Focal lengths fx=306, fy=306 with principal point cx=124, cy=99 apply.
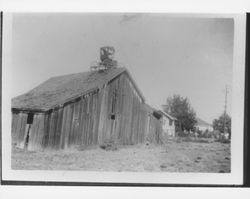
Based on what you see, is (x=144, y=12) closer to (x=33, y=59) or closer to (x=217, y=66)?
(x=217, y=66)

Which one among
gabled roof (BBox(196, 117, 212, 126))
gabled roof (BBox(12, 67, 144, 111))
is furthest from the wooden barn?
gabled roof (BBox(196, 117, 212, 126))

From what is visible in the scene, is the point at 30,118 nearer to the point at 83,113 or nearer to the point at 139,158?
the point at 83,113

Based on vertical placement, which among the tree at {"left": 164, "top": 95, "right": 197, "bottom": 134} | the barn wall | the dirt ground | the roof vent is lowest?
the dirt ground

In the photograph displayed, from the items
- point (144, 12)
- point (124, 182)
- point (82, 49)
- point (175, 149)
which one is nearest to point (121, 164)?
point (124, 182)

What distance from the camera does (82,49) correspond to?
46.0 inches

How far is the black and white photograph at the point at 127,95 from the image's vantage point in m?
1.16

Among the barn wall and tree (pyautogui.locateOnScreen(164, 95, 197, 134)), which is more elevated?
tree (pyautogui.locateOnScreen(164, 95, 197, 134))

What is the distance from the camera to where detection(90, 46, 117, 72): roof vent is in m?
1.17

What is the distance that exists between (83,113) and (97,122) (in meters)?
0.06

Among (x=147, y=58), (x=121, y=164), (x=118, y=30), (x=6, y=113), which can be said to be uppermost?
(x=118, y=30)

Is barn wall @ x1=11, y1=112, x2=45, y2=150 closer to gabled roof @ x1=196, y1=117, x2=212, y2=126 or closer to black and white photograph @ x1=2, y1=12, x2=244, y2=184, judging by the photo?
black and white photograph @ x1=2, y1=12, x2=244, y2=184

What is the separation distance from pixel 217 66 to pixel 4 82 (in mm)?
823

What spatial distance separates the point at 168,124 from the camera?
1167mm

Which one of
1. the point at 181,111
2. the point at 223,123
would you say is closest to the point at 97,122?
the point at 181,111
